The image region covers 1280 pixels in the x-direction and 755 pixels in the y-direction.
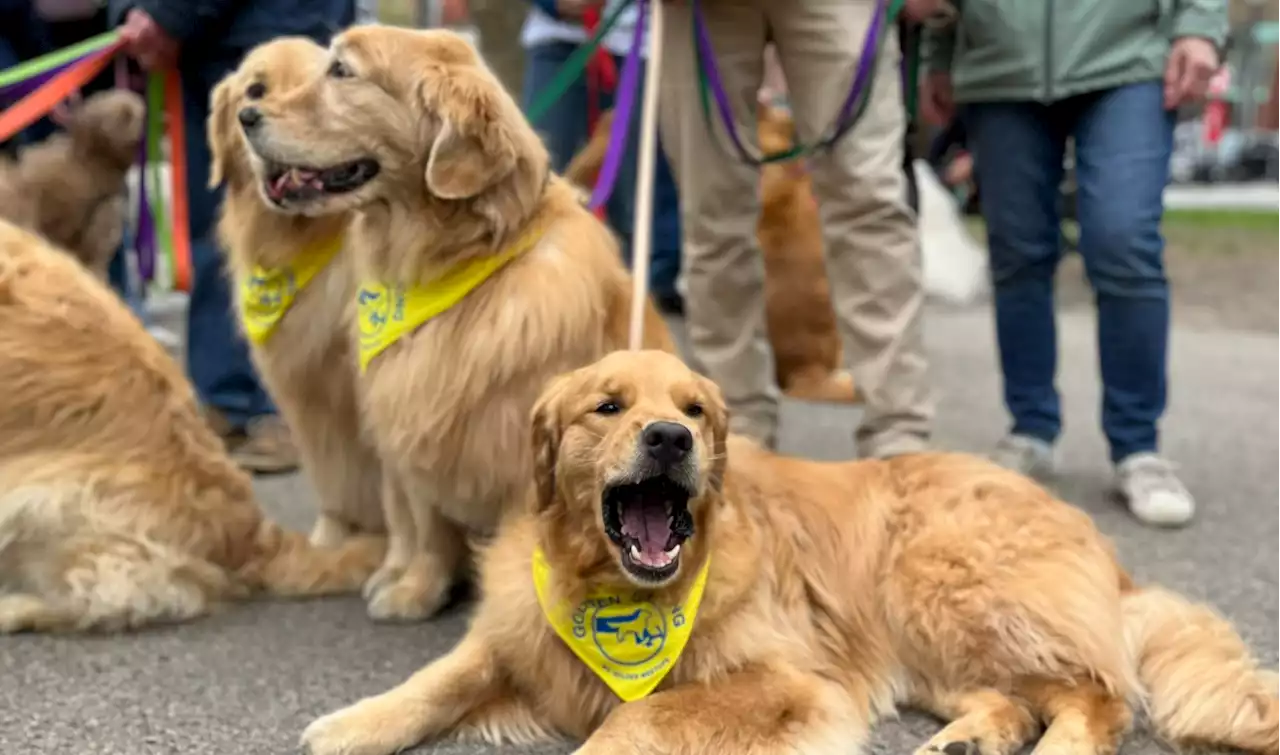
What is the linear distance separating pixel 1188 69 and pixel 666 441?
2065 millimetres

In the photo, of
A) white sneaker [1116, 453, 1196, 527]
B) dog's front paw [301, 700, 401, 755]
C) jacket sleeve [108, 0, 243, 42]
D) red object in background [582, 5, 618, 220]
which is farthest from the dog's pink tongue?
red object in background [582, 5, 618, 220]

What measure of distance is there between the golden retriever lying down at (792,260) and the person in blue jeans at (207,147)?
157 cm

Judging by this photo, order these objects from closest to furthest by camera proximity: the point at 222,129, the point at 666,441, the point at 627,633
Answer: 1. the point at 666,441
2. the point at 627,633
3. the point at 222,129

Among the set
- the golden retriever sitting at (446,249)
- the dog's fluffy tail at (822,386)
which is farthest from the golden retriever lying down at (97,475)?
the dog's fluffy tail at (822,386)

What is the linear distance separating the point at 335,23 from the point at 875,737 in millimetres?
2864

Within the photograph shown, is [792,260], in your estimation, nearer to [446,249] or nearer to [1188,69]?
[1188,69]

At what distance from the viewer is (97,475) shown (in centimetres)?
251

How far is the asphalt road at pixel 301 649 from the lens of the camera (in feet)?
6.68

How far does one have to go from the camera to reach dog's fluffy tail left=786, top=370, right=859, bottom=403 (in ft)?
16.5

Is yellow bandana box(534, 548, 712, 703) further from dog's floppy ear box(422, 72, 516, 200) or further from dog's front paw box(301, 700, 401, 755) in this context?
dog's floppy ear box(422, 72, 516, 200)

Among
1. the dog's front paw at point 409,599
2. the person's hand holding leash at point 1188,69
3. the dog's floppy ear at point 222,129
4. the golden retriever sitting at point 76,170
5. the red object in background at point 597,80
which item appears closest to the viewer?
the dog's front paw at point 409,599

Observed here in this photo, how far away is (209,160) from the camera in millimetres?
3717

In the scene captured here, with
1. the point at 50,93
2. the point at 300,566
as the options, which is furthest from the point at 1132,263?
the point at 50,93

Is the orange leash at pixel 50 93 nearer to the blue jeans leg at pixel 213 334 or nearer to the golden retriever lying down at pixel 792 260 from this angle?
the blue jeans leg at pixel 213 334
